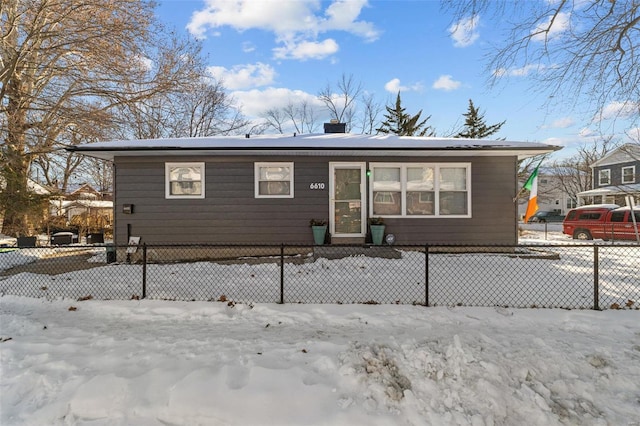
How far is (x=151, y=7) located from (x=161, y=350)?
13.5m

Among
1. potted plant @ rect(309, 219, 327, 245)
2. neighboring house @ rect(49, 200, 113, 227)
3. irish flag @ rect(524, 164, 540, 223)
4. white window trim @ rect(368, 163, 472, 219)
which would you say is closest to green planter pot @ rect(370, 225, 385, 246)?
white window trim @ rect(368, 163, 472, 219)

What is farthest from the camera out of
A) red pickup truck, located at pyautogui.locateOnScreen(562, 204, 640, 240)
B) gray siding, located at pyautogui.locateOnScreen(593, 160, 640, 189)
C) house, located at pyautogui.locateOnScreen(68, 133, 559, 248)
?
gray siding, located at pyautogui.locateOnScreen(593, 160, 640, 189)

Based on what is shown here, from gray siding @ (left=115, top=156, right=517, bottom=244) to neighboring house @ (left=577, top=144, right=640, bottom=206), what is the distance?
24319 mm

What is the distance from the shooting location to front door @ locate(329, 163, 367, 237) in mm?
8547

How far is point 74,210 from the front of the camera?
20281 mm

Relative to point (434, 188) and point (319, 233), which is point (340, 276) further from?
point (434, 188)

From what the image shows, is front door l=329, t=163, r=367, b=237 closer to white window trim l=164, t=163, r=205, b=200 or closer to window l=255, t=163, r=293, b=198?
window l=255, t=163, r=293, b=198

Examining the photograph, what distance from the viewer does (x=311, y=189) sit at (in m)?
8.43

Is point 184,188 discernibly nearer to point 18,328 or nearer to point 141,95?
point 18,328

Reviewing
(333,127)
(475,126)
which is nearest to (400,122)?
(475,126)

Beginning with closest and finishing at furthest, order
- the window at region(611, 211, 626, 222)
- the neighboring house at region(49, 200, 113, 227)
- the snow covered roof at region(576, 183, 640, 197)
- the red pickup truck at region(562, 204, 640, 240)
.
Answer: the red pickup truck at region(562, 204, 640, 240)
the window at region(611, 211, 626, 222)
the neighboring house at region(49, 200, 113, 227)
the snow covered roof at region(576, 183, 640, 197)

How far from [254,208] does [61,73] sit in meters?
10.9

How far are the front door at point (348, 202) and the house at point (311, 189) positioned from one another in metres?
0.03

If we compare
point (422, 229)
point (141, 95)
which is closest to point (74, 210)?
point (141, 95)
